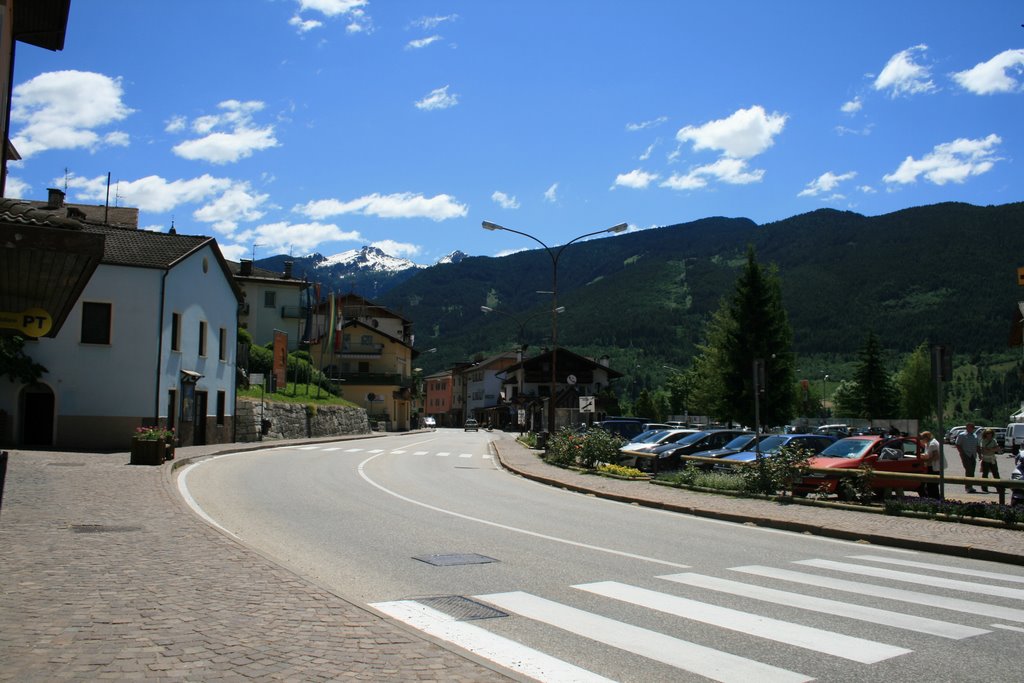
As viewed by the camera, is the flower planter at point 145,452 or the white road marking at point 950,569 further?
the flower planter at point 145,452

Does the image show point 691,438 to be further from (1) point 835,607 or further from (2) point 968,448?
(1) point 835,607

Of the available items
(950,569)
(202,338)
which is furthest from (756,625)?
(202,338)

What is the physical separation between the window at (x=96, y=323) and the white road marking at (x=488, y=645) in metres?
27.2

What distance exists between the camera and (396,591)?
321 inches

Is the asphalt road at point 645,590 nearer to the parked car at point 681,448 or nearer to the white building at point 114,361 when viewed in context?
the parked car at point 681,448

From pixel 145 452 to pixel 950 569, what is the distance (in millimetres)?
20443

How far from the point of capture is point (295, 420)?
48.2m

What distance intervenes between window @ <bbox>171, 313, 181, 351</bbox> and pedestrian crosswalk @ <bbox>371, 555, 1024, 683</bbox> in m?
28.1

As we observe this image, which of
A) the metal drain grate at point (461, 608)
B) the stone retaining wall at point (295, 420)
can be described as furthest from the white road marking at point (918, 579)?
the stone retaining wall at point (295, 420)

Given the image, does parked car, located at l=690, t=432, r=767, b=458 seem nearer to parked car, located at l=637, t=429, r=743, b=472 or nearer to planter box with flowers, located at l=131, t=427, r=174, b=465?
parked car, located at l=637, t=429, r=743, b=472

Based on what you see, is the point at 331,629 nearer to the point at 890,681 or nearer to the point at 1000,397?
the point at 890,681

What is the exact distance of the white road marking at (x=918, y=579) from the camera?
28.0ft

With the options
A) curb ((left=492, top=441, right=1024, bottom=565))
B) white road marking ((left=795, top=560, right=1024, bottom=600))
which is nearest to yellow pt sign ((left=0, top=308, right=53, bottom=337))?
white road marking ((left=795, top=560, right=1024, bottom=600))

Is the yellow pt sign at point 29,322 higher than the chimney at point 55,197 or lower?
lower
